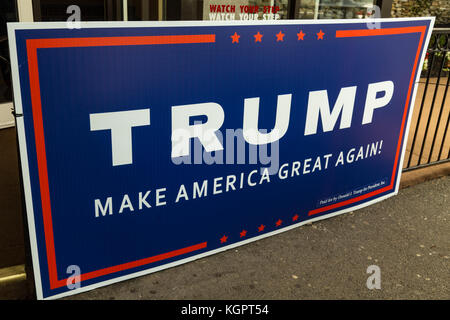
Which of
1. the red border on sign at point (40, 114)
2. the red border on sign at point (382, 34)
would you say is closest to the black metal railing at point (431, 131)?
the red border on sign at point (382, 34)

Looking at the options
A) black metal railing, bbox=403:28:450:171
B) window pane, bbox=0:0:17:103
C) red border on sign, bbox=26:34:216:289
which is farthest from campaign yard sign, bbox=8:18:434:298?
window pane, bbox=0:0:17:103

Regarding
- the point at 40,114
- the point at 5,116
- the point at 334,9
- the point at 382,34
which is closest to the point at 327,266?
the point at 382,34

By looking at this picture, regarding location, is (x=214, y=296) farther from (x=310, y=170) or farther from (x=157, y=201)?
(x=310, y=170)

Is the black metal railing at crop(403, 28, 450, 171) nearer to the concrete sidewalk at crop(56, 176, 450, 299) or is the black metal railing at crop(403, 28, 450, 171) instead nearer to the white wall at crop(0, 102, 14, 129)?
the concrete sidewalk at crop(56, 176, 450, 299)

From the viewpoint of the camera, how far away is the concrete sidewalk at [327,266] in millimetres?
2436

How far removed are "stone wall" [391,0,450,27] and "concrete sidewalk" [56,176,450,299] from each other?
7476 millimetres

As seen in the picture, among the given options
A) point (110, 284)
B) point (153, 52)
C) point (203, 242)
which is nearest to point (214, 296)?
point (203, 242)

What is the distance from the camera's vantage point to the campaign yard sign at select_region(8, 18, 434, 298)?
77.6 inches

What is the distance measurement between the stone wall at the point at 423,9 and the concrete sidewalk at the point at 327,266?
24.5 feet

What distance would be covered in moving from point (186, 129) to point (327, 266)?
1208 mm

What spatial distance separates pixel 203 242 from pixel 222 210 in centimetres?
22

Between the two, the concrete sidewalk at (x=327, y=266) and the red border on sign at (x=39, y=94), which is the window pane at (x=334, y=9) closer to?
the concrete sidewalk at (x=327, y=266)

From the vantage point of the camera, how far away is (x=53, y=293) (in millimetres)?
2211

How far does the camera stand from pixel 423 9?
32.1 feet
